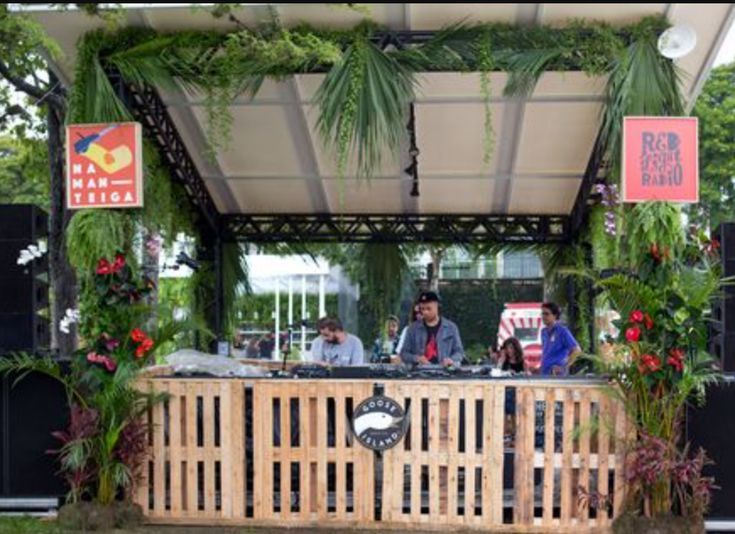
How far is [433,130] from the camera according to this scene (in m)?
8.48

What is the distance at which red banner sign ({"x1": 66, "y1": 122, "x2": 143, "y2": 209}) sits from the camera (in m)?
6.18

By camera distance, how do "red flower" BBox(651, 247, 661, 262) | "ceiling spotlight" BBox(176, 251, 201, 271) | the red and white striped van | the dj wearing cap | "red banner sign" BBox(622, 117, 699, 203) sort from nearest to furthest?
"red flower" BBox(651, 247, 661, 262) < "red banner sign" BBox(622, 117, 699, 203) < the dj wearing cap < "ceiling spotlight" BBox(176, 251, 201, 271) < the red and white striped van

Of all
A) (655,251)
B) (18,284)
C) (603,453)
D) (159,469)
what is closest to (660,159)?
(655,251)

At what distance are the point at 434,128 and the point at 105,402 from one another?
393 cm

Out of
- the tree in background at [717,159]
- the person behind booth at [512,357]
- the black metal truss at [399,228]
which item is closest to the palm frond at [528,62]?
the person behind booth at [512,357]

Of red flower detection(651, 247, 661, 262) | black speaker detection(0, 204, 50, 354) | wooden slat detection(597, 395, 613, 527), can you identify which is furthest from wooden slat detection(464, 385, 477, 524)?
black speaker detection(0, 204, 50, 354)

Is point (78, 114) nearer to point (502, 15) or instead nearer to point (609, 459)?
point (502, 15)

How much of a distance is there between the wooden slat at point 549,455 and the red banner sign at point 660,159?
132 centimetres

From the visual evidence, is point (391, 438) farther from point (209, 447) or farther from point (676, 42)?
point (676, 42)

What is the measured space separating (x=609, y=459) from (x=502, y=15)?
2875mm

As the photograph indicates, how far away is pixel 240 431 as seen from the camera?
241 inches

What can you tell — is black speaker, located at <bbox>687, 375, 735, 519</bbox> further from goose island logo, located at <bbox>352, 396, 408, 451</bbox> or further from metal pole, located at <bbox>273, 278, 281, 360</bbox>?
metal pole, located at <bbox>273, 278, 281, 360</bbox>

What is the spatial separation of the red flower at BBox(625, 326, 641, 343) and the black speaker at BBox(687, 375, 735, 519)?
2.00 feet

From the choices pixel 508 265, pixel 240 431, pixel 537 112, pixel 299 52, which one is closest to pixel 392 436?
pixel 240 431
